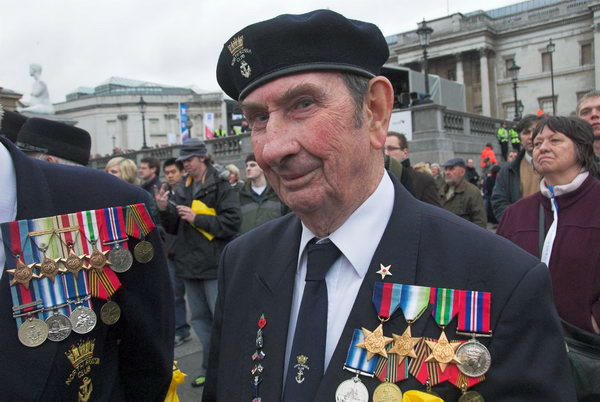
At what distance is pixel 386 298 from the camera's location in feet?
4.92

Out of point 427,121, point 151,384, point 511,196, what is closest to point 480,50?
point 427,121

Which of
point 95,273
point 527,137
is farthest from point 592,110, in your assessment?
point 95,273

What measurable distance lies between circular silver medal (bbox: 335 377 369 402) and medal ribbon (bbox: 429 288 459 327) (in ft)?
0.91

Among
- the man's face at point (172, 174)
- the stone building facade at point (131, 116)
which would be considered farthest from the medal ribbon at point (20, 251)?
the stone building facade at point (131, 116)

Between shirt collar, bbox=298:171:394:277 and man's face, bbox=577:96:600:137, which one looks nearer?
shirt collar, bbox=298:171:394:277

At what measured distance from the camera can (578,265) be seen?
322cm

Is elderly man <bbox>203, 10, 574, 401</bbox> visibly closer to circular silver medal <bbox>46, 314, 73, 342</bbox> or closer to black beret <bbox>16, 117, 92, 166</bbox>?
circular silver medal <bbox>46, 314, 73, 342</bbox>

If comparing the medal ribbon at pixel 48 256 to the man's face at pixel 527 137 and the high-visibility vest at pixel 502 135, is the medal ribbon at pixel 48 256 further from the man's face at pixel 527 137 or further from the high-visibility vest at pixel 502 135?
the high-visibility vest at pixel 502 135

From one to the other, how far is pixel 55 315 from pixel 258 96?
3.36 feet

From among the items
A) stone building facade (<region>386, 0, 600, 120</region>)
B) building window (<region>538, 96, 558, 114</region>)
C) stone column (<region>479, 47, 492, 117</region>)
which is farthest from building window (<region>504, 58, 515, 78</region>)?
building window (<region>538, 96, 558, 114</region>)

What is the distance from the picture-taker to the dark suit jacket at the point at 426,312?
1.38 meters

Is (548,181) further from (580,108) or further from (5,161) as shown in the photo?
(5,161)

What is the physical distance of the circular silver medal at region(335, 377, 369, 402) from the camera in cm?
143

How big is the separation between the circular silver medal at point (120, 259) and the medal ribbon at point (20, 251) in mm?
278
